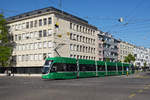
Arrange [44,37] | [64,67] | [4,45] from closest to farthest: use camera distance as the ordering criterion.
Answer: [64,67]
[44,37]
[4,45]

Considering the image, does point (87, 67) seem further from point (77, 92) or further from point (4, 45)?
point (4, 45)

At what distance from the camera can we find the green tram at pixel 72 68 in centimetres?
2644

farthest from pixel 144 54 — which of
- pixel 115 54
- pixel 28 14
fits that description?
pixel 28 14

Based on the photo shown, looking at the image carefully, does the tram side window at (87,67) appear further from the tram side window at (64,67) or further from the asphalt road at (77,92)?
the asphalt road at (77,92)

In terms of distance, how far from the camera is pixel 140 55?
388 feet

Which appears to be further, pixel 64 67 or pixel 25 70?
pixel 25 70

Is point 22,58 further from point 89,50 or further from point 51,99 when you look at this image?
point 51,99

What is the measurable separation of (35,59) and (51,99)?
4347 centimetres

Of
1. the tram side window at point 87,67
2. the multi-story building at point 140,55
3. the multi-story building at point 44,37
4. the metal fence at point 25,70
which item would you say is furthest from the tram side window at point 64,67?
the multi-story building at point 140,55

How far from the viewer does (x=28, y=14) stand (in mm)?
56875

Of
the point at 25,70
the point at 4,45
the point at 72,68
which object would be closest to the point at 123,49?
the point at 25,70

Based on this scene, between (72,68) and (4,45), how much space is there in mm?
32165

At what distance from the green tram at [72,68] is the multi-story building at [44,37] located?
550 inches

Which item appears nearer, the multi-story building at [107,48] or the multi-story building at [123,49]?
the multi-story building at [107,48]
